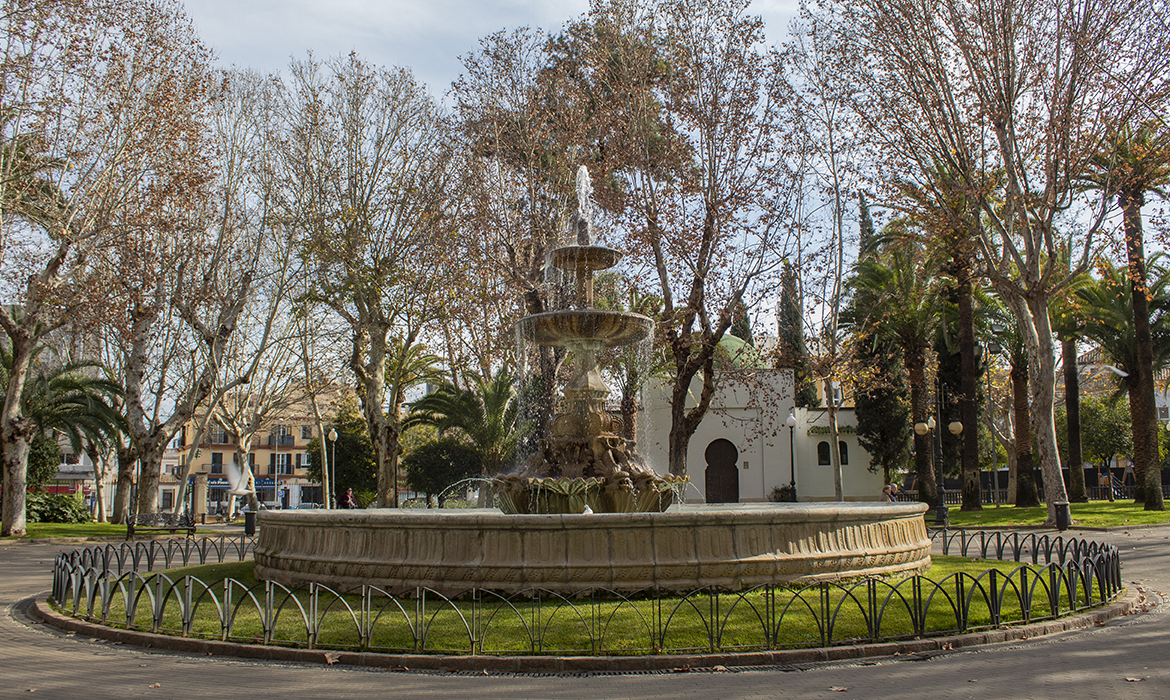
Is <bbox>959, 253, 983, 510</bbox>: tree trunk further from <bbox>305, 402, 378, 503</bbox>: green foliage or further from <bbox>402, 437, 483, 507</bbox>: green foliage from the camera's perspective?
<bbox>305, 402, 378, 503</bbox>: green foliage

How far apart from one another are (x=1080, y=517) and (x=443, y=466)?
83.1ft

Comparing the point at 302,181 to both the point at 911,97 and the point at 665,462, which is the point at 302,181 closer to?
the point at 911,97

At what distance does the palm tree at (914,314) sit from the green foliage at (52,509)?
91.7 ft

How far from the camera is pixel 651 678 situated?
6.54 metres

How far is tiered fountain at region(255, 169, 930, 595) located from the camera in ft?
29.3

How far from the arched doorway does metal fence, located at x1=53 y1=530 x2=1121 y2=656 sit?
27857 mm

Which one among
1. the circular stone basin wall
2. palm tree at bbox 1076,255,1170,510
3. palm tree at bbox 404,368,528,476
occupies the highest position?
palm tree at bbox 1076,255,1170,510

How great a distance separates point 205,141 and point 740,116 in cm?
Result: 1410

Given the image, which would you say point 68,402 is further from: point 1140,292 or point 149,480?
point 1140,292

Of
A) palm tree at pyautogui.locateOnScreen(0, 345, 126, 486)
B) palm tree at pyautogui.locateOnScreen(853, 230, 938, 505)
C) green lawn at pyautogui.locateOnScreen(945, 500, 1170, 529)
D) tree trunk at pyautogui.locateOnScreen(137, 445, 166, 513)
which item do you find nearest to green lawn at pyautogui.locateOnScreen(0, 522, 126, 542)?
tree trunk at pyautogui.locateOnScreen(137, 445, 166, 513)

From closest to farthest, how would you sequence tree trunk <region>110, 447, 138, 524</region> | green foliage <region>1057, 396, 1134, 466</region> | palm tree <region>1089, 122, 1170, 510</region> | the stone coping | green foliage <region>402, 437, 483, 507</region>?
1. the stone coping
2. palm tree <region>1089, 122, 1170, 510</region>
3. tree trunk <region>110, 447, 138, 524</region>
4. green foliage <region>402, 437, 483, 507</region>
5. green foliage <region>1057, 396, 1134, 466</region>

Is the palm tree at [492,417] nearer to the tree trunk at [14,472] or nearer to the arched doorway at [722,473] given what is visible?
the tree trunk at [14,472]

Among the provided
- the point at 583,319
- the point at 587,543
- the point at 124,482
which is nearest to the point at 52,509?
the point at 124,482

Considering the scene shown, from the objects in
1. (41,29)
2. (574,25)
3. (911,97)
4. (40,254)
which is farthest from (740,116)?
(40,254)
